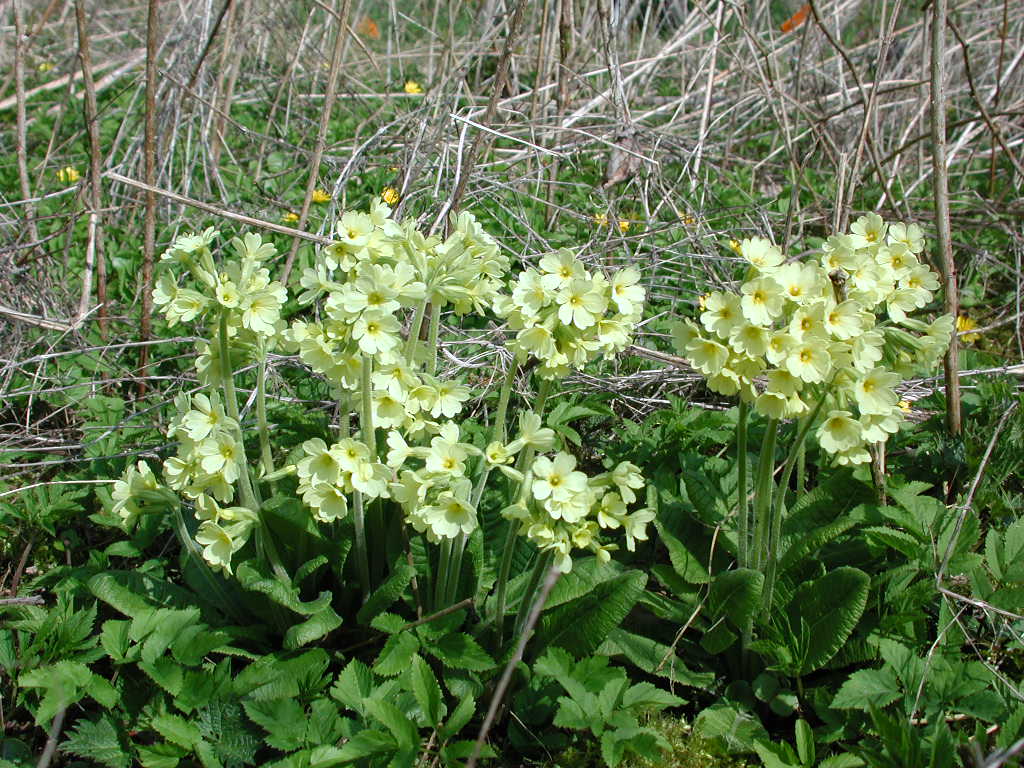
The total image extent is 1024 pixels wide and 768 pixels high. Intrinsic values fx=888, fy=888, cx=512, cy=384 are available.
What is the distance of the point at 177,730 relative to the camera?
6.00ft

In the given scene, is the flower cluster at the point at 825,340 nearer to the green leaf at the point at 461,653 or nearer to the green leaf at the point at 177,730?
the green leaf at the point at 461,653

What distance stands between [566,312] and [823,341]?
51 cm

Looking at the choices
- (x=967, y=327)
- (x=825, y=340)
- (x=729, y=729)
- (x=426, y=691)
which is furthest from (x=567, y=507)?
(x=967, y=327)

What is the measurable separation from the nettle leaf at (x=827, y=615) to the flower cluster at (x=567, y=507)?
0.53 metres

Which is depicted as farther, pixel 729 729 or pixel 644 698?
pixel 729 729

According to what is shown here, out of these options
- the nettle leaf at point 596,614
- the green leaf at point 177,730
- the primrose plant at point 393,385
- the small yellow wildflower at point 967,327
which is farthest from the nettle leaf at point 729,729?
the small yellow wildflower at point 967,327

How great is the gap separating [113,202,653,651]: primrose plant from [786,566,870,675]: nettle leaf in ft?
1.74

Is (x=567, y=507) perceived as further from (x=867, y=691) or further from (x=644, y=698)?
(x=867, y=691)

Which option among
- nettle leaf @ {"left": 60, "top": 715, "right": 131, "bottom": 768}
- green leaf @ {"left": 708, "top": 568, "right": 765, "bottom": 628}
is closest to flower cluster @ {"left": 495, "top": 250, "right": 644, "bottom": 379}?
green leaf @ {"left": 708, "top": 568, "right": 765, "bottom": 628}

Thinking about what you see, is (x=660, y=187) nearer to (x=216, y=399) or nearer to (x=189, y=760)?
(x=216, y=399)

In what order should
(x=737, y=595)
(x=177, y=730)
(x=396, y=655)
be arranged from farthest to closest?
(x=737, y=595) → (x=396, y=655) → (x=177, y=730)

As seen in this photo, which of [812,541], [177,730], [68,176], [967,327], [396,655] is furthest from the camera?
[68,176]

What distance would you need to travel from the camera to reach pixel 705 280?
362 cm

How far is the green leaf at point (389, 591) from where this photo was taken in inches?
78.7
